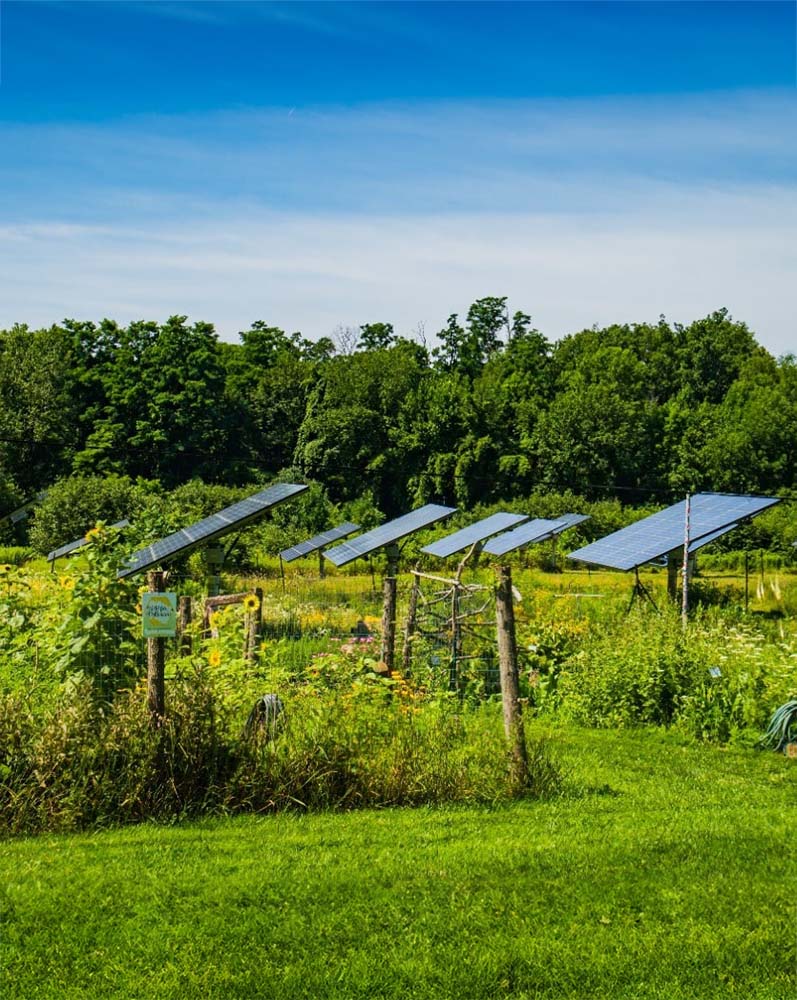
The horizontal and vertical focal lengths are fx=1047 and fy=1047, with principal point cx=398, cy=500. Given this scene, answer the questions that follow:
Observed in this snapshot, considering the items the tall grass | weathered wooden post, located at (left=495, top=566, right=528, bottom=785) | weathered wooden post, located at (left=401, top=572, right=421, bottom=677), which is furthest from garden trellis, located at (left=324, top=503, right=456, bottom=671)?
the tall grass

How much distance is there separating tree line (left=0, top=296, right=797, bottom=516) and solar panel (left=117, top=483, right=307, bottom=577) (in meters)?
34.1

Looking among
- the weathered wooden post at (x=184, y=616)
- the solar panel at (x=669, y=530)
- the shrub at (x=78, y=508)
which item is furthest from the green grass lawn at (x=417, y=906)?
the shrub at (x=78, y=508)

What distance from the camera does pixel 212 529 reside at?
1711cm

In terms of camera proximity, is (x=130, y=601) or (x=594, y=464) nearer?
(x=130, y=601)

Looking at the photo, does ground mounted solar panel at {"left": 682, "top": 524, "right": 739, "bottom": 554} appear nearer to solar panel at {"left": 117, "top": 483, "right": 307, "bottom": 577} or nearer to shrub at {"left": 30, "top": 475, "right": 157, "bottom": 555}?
solar panel at {"left": 117, "top": 483, "right": 307, "bottom": 577}

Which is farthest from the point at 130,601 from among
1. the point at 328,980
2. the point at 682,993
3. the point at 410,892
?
the point at 682,993

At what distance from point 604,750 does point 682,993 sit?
5.01 m

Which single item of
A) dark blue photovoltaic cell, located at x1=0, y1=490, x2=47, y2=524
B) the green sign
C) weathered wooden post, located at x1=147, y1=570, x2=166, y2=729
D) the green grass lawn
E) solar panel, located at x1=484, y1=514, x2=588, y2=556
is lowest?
the green grass lawn

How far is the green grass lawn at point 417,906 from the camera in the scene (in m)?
4.70

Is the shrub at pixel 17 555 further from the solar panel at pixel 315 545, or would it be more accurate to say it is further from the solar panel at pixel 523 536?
the solar panel at pixel 523 536

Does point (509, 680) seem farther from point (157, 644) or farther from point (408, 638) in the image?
point (408, 638)

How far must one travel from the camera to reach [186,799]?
7.00 meters

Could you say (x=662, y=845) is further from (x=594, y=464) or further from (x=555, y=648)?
(x=594, y=464)

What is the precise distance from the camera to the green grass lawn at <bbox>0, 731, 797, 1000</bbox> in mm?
4699
